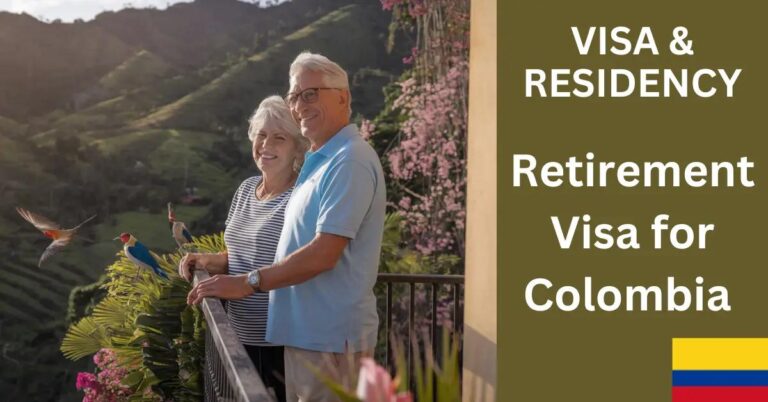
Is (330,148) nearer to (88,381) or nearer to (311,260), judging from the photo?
(311,260)

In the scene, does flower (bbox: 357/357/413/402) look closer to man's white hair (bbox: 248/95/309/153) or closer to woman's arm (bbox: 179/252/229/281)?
man's white hair (bbox: 248/95/309/153)

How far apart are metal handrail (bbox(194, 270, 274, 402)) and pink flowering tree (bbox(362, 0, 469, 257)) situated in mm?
6745

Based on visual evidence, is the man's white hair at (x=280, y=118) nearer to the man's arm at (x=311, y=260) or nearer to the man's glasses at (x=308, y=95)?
the man's glasses at (x=308, y=95)

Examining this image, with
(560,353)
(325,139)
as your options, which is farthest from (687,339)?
(325,139)

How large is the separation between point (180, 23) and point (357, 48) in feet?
10.5

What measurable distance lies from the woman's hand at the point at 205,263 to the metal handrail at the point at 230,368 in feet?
1.61

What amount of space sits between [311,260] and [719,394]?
1.06 m

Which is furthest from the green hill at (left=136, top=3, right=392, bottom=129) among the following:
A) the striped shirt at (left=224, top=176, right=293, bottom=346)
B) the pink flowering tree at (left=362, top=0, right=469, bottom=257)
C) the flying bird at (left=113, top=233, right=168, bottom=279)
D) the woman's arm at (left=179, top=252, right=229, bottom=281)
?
the striped shirt at (left=224, top=176, right=293, bottom=346)

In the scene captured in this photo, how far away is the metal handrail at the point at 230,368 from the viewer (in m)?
1.72

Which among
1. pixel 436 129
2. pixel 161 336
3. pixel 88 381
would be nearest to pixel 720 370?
pixel 161 336

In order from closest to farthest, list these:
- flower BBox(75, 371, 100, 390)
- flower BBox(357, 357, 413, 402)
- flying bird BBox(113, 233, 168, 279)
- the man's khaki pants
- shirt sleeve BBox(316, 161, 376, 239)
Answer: flower BBox(357, 357, 413, 402) → shirt sleeve BBox(316, 161, 376, 239) → the man's khaki pants → flying bird BBox(113, 233, 168, 279) → flower BBox(75, 371, 100, 390)

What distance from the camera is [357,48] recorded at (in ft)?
52.0

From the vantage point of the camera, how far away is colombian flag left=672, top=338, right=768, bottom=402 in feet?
8.16

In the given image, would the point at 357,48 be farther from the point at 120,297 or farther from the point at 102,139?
the point at 120,297
